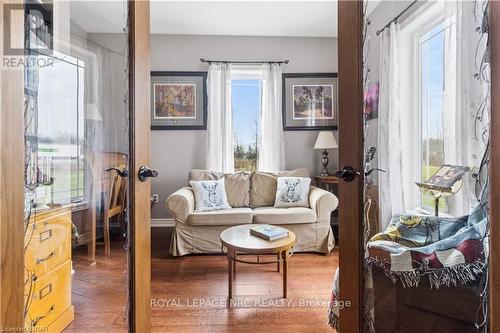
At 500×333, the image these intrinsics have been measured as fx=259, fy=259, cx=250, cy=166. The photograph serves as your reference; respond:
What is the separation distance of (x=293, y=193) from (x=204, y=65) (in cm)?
221

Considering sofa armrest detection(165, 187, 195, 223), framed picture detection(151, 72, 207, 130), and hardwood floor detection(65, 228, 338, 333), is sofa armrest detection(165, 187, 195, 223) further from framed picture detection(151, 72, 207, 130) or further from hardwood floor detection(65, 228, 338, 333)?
framed picture detection(151, 72, 207, 130)

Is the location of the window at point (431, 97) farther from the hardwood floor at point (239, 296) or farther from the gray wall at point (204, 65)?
the gray wall at point (204, 65)

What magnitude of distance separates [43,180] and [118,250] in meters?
0.43

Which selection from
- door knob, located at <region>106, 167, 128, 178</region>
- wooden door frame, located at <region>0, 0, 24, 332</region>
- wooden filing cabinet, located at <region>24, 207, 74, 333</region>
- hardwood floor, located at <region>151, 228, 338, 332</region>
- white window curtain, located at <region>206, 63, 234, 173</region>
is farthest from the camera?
white window curtain, located at <region>206, 63, 234, 173</region>

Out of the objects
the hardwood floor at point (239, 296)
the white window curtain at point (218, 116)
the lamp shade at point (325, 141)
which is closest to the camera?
the hardwood floor at point (239, 296)

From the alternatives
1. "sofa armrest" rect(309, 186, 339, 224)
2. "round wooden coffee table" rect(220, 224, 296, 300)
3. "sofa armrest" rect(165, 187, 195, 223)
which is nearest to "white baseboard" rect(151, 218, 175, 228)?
"sofa armrest" rect(165, 187, 195, 223)

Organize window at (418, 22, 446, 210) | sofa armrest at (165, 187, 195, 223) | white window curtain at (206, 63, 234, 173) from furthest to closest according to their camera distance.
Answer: white window curtain at (206, 63, 234, 173) → sofa armrest at (165, 187, 195, 223) → window at (418, 22, 446, 210)

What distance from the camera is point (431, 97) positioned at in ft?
4.24

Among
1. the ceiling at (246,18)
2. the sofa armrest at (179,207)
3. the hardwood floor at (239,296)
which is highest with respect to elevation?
the ceiling at (246,18)

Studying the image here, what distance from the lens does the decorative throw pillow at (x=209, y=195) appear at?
9.64 feet

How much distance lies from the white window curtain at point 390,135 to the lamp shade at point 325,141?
227 cm

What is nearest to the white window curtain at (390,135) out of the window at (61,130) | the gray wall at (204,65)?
the window at (61,130)

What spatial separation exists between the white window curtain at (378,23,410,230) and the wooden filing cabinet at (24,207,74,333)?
1344mm

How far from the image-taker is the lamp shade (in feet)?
11.6
